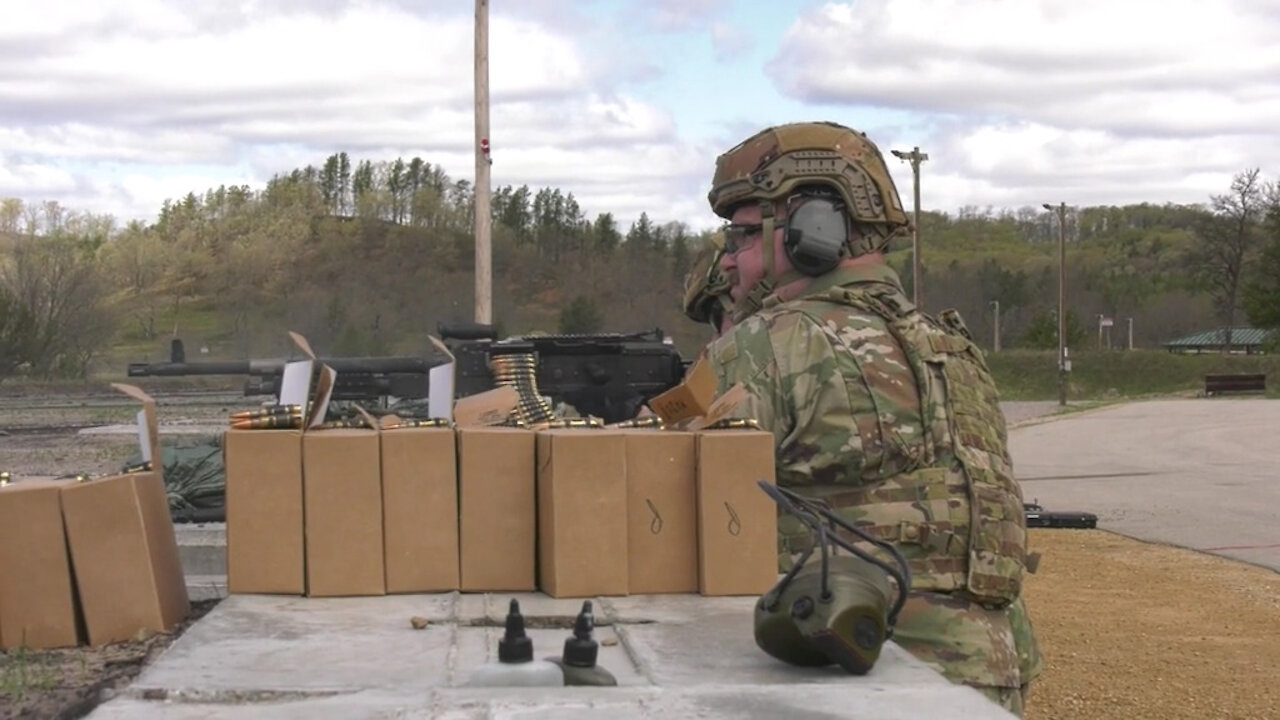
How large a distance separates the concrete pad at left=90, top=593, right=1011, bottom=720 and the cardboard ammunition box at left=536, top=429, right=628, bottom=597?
0.06 metres

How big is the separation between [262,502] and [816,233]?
2162 millimetres

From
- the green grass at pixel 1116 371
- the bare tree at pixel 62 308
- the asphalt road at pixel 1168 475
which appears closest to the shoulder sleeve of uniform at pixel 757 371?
the asphalt road at pixel 1168 475

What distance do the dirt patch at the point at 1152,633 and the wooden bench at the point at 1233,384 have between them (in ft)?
132

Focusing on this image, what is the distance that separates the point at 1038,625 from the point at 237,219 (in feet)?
95.4

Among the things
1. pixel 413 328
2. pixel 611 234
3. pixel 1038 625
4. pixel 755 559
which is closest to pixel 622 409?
pixel 1038 625

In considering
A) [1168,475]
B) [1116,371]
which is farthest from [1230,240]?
[1168,475]

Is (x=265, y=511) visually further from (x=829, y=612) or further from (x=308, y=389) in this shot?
(x=829, y=612)

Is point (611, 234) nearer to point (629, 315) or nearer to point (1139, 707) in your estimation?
point (629, 315)

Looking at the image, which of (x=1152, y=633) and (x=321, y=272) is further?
(x=321, y=272)

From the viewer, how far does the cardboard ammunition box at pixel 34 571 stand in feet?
10.1

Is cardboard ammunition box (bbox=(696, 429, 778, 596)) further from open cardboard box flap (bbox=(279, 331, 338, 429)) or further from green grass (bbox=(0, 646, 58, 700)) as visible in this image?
green grass (bbox=(0, 646, 58, 700))

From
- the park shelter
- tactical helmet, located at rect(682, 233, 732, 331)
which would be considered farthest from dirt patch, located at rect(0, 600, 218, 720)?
the park shelter

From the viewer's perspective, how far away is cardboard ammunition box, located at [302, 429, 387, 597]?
3.26 m

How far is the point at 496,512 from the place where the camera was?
3.37m
